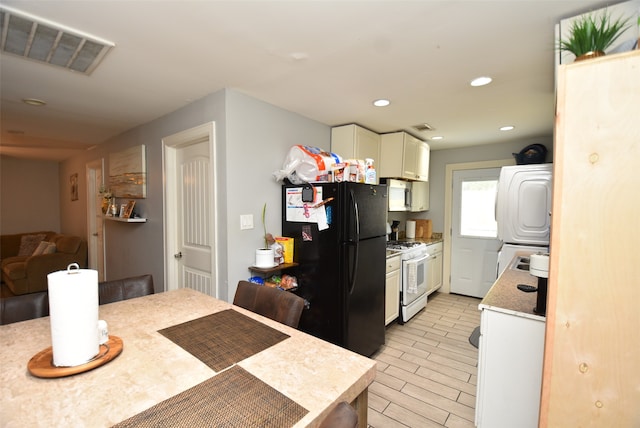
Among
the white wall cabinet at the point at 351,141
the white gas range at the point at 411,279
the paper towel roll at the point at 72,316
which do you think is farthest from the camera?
the white gas range at the point at 411,279

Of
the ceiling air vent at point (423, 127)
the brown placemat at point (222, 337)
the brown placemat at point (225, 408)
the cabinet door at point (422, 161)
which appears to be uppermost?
the ceiling air vent at point (423, 127)

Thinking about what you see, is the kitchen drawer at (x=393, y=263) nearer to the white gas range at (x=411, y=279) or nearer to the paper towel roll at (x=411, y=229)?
the white gas range at (x=411, y=279)

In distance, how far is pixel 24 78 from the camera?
2053 millimetres

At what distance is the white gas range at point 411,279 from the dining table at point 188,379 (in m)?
2.40

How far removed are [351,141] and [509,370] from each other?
2441mm

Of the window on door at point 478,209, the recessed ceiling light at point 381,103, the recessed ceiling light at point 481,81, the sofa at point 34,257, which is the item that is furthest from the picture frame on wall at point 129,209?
the window on door at point 478,209

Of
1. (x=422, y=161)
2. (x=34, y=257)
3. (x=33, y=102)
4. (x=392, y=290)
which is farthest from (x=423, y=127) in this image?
(x=34, y=257)

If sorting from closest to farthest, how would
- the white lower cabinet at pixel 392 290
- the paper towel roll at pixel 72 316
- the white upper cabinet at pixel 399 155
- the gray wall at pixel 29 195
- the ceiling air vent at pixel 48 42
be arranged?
the paper towel roll at pixel 72 316 < the ceiling air vent at pixel 48 42 < the white lower cabinet at pixel 392 290 < the white upper cabinet at pixel 399 155 < the gray wall at pixel 29 195

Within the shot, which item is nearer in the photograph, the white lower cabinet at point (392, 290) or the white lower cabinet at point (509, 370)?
the white lower cabinet at point (509, 370)

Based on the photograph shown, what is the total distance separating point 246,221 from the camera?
240cm

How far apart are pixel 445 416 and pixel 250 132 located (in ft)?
8.43

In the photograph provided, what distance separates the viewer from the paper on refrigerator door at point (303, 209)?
2.33 metres

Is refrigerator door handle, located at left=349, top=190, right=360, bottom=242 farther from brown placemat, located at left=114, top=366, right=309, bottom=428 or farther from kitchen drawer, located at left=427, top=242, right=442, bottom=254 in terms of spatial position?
kitchen drawer, located at left=427, top=242, right=442, bottom=254

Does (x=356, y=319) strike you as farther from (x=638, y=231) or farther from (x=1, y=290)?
(x=1, y=290)
